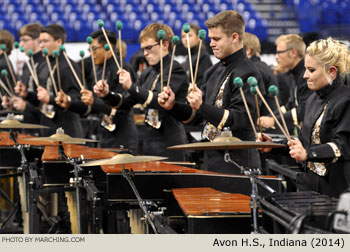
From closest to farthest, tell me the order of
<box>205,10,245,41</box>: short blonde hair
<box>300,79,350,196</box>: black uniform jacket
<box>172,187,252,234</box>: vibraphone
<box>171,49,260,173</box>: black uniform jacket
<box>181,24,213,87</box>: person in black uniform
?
<box>172,187,252,234</box>: vibraphone, <box>300,79,350,196</box>: black uniform jacket, <box>171,49,260,173</box>: black uniform jacket, <box>205,10,245,41</box>: short blonde hair, <box>181,24,213,87</box>: person in black uniform

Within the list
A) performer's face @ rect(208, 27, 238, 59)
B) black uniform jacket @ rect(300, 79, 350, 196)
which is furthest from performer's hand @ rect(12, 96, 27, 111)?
black uniform jacket @ rect(300, 79, 350, 196)

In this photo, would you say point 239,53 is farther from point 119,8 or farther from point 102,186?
point 119,8

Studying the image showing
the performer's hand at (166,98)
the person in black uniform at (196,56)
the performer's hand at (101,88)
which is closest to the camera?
the performer's hand at (166,98)

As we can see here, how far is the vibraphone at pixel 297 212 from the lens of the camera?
1.96 meters

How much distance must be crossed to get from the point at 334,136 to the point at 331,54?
14.3 inches

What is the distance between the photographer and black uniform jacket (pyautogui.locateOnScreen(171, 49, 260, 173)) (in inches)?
136

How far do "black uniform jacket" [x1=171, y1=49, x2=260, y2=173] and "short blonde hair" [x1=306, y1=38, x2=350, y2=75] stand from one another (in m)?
0.58

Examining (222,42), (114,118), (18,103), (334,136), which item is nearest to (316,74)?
(334,136)

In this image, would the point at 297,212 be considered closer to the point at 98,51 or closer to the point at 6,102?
the point at 98,51

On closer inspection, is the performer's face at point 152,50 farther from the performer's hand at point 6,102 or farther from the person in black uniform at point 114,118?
the performer's hand at point 6,102

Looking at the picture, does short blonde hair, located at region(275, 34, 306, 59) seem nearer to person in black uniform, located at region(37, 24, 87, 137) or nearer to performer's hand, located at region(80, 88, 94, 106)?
performer's hand, located at region(80, 88, 94, 106)

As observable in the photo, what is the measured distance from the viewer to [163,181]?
340 cm

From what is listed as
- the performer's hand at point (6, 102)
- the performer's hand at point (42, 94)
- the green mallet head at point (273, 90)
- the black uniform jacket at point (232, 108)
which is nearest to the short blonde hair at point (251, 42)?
the performer's hand at point (42, 94)

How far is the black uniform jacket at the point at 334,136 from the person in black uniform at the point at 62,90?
9.31 ft
